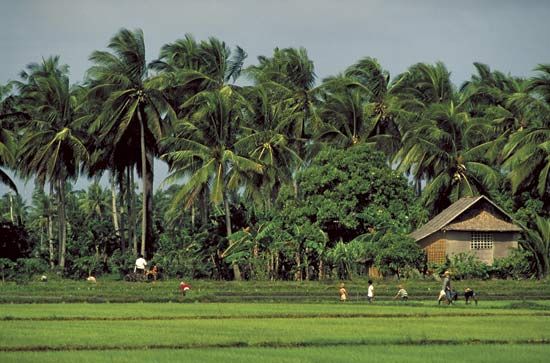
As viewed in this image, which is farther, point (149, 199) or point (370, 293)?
point (149, 199)

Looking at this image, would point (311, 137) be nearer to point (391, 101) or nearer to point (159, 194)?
point (391, 101)

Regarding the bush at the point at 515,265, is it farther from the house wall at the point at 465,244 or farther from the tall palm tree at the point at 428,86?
the tall palm tree at the point at 428,86

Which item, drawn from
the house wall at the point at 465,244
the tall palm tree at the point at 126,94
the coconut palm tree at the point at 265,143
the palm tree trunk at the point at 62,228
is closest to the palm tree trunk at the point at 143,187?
the tall palm tree at the point at 126,94

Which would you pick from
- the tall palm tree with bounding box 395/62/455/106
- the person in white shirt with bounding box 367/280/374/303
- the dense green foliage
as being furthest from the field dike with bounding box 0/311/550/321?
the tall palm tree with bounding box 395/62/455/106

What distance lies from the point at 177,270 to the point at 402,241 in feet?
33.9

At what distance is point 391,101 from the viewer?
58.8m

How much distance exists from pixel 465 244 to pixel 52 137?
2038 centimetres

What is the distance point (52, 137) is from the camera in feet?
179

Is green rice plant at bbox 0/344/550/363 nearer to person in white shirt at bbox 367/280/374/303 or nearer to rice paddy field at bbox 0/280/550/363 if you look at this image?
rice paddy field at bbox 0/280/550/363

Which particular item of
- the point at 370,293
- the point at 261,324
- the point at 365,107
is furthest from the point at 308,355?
the point at 365,107

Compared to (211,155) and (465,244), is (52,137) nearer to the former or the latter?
(211,155)

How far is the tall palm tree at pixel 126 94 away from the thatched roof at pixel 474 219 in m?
13.8

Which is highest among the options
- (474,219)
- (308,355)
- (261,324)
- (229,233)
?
(474,219)

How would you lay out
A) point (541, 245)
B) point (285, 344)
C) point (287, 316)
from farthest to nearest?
point (541, 245), point (287, 316), point (285, 344)
